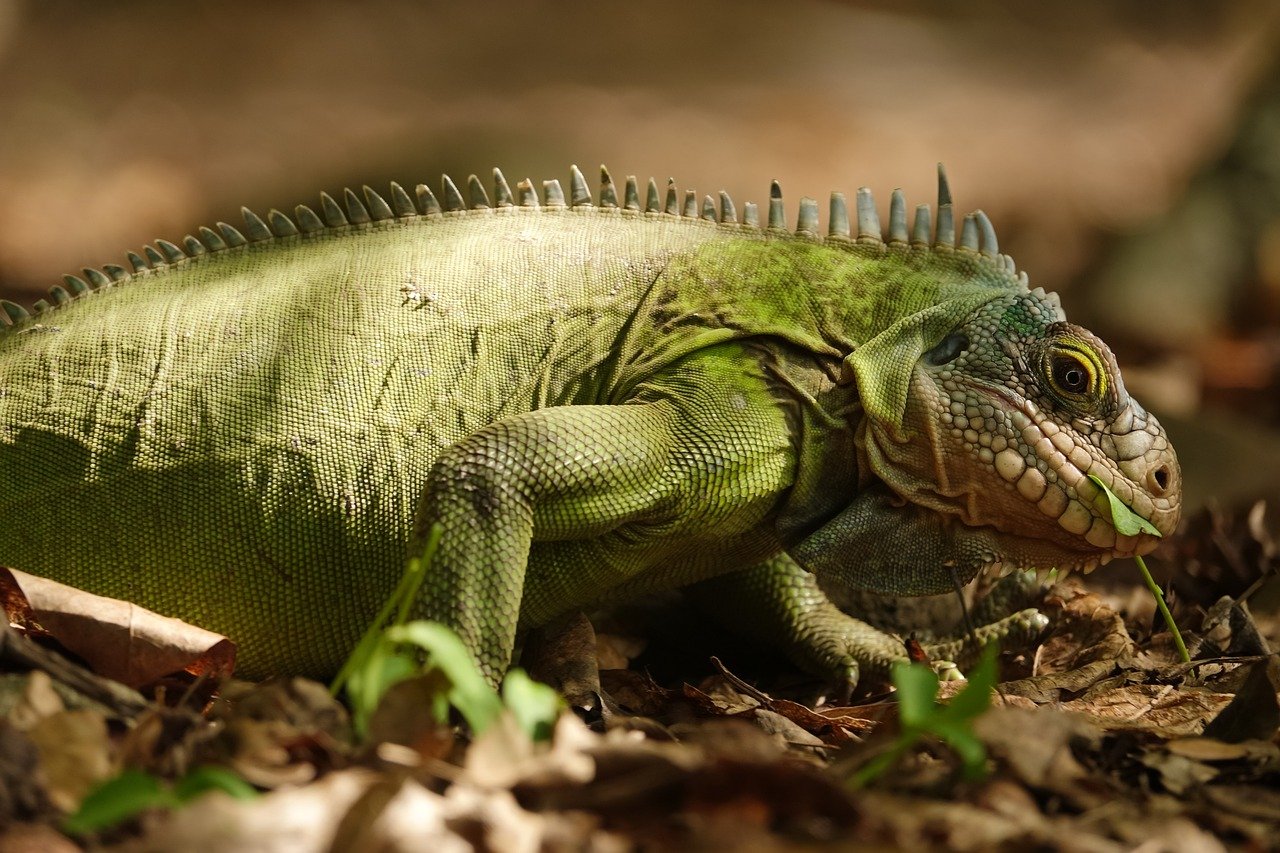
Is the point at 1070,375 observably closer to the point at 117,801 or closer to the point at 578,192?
the point at 578,192

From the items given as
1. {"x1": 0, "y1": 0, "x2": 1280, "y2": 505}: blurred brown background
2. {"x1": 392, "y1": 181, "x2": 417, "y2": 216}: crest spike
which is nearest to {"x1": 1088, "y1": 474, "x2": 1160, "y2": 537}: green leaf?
{"x1": 392, "y1": 181, "x2": 417, "y2": 216}: crest spike

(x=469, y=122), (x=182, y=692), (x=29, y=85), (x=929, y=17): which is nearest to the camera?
(x=182, y=692)

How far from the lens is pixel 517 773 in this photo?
3.47 m

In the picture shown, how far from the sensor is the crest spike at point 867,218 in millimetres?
6121

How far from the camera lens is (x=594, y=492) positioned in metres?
5.02

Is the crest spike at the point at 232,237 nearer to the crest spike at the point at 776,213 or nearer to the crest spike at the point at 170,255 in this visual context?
the crest spike at the point at 170,255

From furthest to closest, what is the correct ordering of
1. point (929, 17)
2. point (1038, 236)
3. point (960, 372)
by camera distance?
point (929, 17) < point (1038, 236) < point (960, 372)

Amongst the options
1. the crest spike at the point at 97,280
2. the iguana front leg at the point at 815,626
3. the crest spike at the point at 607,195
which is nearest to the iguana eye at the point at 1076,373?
the iguana front leg at the point at 815,626

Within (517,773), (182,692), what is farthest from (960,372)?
(182,692)

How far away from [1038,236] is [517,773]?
804 inches

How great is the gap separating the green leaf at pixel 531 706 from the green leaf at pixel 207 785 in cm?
75

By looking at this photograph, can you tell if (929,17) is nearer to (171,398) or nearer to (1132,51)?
(1132,51)

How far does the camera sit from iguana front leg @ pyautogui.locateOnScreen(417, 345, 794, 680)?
4766mm

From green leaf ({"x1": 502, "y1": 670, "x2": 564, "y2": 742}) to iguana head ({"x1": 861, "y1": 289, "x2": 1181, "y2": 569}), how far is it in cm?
227
